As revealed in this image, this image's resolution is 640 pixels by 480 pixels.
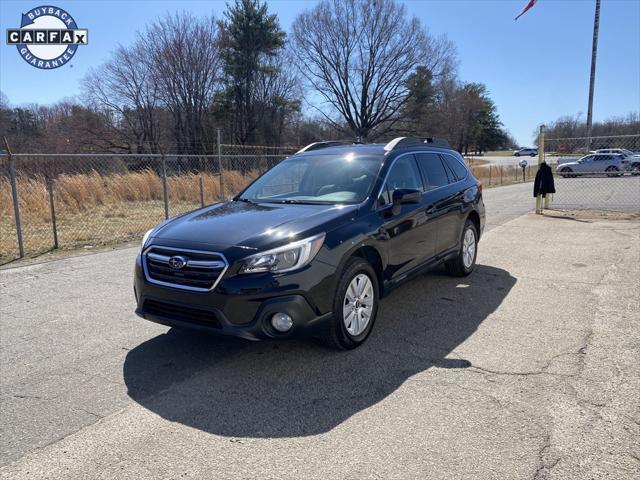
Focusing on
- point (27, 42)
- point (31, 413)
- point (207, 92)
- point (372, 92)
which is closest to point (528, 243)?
point (31, 413)

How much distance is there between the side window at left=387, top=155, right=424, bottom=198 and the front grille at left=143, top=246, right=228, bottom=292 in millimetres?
1968

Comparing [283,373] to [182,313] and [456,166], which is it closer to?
[182,313]

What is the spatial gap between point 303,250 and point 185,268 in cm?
91

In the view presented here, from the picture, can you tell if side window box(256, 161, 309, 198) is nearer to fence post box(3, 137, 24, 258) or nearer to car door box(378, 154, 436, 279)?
car door box(378, 154, 436, 279)

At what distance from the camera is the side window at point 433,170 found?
5736mm

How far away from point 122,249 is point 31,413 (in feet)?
20.7

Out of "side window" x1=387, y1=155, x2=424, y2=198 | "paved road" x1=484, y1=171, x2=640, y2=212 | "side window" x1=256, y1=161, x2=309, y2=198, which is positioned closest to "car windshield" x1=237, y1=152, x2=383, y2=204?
"side window" x1=256, y1=161, x2=309, y2=198

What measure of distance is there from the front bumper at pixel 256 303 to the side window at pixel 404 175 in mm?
1533

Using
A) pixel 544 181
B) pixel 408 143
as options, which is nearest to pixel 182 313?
pixel 408 143

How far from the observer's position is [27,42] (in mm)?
13062

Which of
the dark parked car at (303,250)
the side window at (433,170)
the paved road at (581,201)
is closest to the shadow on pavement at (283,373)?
the dark parked car at (303,250)

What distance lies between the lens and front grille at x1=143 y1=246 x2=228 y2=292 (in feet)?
11.8

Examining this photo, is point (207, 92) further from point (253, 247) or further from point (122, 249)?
point (253, 247)

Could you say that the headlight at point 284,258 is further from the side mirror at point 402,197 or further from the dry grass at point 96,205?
the dry grass at point 96,205
